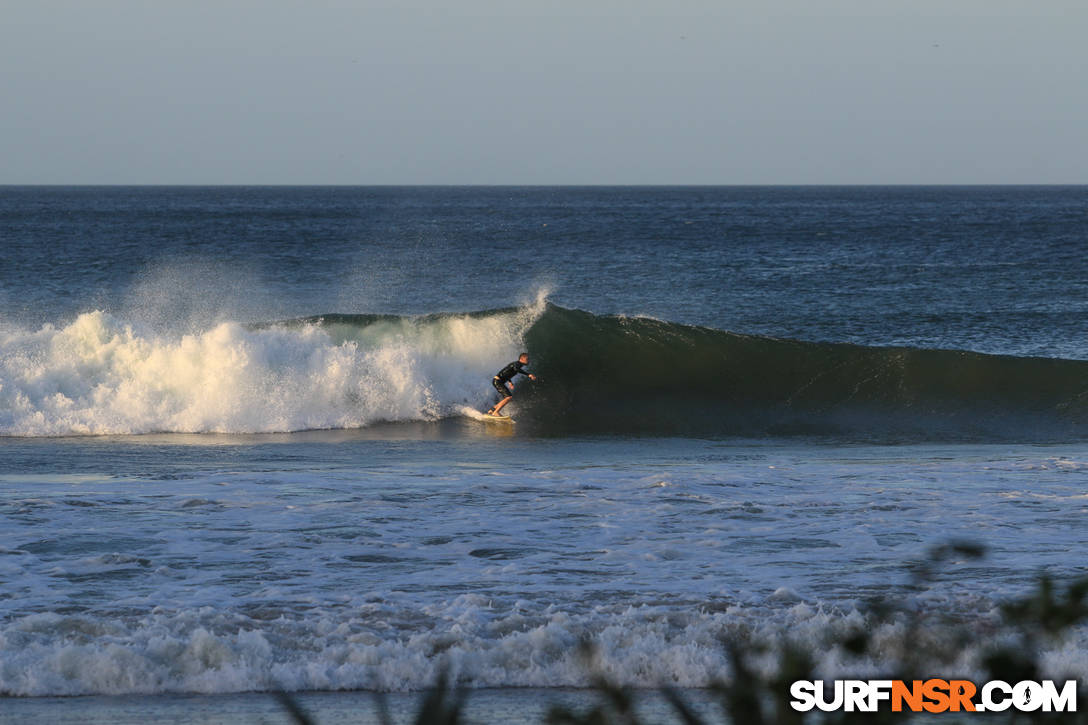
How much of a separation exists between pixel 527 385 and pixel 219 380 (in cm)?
516

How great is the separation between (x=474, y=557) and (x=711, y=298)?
1219 inches

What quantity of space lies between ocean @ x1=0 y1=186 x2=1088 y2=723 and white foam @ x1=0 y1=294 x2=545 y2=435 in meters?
0.06

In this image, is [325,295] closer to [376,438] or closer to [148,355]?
[148,355]

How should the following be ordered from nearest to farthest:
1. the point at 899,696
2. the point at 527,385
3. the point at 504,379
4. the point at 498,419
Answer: the point at 899,696, the point at 498,419, the point at 504,379, the point at 527,385

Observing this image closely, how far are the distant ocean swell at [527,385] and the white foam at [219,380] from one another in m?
0.03

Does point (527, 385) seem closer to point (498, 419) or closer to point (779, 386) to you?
point (498, 419)

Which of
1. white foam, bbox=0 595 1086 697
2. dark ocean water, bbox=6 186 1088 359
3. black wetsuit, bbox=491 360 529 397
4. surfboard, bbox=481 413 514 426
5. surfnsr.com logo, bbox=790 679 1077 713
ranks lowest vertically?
surfboard, bbox=481 413 514 426

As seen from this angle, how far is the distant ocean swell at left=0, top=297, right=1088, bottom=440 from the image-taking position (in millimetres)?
18328

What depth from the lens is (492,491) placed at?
1220cm

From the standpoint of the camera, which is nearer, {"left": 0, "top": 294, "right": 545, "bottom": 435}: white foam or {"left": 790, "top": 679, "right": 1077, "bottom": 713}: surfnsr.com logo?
{"left": 790, "top": 679, "right": 1077, "bottom": 713}: surfnsr.com logo

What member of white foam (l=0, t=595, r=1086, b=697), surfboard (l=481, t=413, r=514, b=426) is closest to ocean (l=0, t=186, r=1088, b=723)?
white foam (l=0, t=595, r=1086, b=697)

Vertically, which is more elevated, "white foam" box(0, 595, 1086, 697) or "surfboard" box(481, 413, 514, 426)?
"white foam" box(0, 595, 1086, 697)

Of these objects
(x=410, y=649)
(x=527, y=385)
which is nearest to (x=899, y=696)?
(x=410, y=649)

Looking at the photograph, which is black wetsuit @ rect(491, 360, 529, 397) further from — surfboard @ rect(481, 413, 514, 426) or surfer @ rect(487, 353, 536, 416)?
surfboard @ rect(481, 413, 514, 426)
